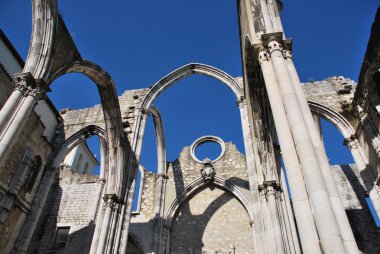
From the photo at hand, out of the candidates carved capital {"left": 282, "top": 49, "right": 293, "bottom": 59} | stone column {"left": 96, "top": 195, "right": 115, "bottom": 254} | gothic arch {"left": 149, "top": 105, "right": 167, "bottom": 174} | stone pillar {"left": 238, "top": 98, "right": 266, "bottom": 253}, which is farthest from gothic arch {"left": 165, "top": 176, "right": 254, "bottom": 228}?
carved capital {"left": 282, "top": 49, "right": 293, "bottom": 59}

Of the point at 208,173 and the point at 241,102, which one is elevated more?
the point at 241,102

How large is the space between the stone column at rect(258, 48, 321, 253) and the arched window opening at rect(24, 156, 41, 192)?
29.8 feet

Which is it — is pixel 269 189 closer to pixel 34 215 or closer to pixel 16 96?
pixel 16 96

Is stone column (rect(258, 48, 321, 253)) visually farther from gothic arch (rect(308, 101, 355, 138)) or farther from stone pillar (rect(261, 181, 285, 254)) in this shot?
gothic arch (rect(308, 101, 355, 138))

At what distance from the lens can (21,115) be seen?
19.1 ft

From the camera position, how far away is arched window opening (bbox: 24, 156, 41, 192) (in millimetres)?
10405

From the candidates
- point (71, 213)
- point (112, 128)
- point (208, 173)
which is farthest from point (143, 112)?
point (71, 213)

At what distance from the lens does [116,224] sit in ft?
25.1

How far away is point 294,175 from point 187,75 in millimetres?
7935

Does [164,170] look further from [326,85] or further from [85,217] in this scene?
[326,85]

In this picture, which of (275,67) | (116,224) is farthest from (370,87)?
(116,224)

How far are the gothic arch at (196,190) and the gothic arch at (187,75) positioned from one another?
3643 millimetres

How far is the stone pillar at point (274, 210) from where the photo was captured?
6355 millimetres

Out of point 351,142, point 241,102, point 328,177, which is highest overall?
point 241,102
